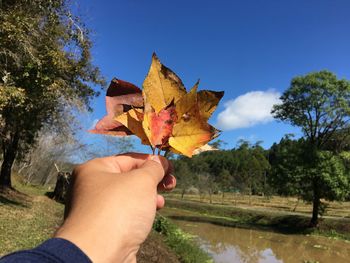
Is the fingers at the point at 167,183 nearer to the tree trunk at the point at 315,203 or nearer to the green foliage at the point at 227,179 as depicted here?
the tree trunk at the point at 315,203

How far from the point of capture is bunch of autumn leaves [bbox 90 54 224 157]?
1200 mm

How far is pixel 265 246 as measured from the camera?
19141mm

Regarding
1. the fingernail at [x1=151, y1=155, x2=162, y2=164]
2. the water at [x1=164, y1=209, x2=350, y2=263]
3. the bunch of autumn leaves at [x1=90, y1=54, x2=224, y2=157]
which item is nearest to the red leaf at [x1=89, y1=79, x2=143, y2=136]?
the bunch of autumn leaves at [x1=90, y1=54, x2=224, y2=157]

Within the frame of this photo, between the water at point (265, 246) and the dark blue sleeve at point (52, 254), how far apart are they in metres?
15.3

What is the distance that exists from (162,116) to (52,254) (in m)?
0.54

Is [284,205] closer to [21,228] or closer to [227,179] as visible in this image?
[227,179]

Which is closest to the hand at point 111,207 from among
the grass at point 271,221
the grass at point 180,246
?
the grass at point 180,246

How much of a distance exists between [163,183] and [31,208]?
526 inches

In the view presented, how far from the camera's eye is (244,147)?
72500mm

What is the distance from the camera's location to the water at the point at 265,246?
16859mm

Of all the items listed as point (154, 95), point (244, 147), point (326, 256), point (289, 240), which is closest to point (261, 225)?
point (289, 240)

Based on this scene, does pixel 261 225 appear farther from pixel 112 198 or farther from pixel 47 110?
pixel 112 198

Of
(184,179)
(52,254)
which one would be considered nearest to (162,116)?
(52,254)

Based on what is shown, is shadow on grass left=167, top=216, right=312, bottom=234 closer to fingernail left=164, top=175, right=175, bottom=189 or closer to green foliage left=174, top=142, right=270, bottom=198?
green foliage left=174, top=142, right=270, bottom=198
